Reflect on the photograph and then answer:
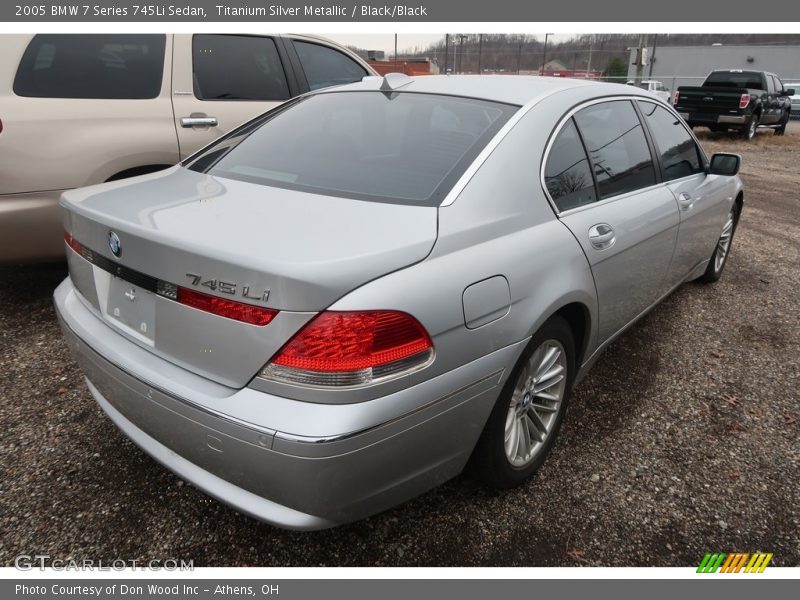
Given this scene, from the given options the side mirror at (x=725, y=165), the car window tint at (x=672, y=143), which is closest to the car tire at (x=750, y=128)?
the side mirror at (x=725, y=165)

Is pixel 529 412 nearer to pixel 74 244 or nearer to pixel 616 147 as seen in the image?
pixel 616 147

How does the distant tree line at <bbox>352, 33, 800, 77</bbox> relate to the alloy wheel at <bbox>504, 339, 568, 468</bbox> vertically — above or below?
above

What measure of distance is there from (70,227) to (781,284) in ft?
17.6

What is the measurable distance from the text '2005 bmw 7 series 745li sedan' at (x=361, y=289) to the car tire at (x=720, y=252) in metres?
2.22

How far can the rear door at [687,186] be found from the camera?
335 centimetres

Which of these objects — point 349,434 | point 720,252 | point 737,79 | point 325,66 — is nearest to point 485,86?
point 349,434

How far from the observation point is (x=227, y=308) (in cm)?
159

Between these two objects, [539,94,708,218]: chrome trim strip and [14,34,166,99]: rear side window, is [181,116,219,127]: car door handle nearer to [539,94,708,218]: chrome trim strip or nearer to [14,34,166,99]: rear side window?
[14,34,166,99]: rear side window

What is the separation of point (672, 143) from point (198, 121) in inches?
126

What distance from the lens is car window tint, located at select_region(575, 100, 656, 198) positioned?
8.70ft

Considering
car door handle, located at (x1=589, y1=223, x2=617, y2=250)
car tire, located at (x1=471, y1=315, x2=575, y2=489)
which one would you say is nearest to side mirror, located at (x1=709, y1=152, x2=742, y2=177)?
car door handle, located at (x1=589, y1=223, x2=617, y2=250)

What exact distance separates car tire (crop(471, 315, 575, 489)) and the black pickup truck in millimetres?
15268

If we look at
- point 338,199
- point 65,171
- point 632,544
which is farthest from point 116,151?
point 632,544

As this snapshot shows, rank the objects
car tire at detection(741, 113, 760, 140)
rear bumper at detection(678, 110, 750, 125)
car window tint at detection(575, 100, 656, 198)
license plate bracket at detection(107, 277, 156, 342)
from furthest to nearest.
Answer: car tire at detection(741, 113, 760, 140) < rear bumper at detection(678, 110, 750, 125) < car window tint at detection(575, 100, 656, 198) < license plate bracket at detection(107, 277, 156, 342)
